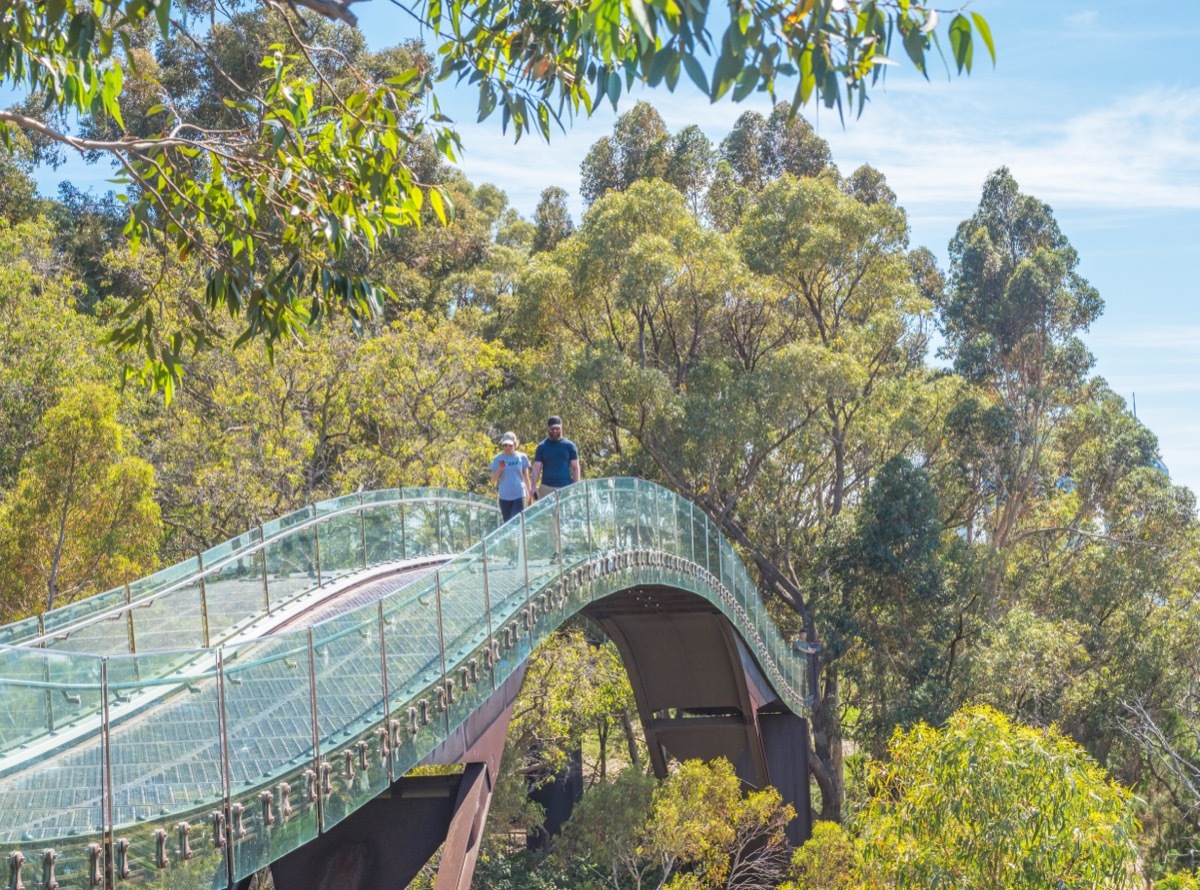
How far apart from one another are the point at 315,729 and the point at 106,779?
6.87ft

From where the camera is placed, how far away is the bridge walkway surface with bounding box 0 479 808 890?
6.55 meters

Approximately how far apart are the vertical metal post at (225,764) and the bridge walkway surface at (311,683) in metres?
0.01

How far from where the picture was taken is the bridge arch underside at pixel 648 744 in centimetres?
1121

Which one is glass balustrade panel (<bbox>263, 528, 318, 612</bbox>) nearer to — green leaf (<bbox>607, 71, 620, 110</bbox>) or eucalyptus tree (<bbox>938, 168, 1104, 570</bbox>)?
green leaf (<bbox>607, 71, 620, 110</bbox>)

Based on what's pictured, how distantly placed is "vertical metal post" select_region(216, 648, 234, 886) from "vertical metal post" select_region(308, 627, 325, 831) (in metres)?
0.82

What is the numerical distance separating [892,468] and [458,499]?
12.4 m

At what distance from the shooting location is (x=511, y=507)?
14164 mm

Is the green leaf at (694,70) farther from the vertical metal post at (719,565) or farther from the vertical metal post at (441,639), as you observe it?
the vertical metal post at (719,565)

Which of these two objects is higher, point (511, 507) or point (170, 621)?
point (511, 507)

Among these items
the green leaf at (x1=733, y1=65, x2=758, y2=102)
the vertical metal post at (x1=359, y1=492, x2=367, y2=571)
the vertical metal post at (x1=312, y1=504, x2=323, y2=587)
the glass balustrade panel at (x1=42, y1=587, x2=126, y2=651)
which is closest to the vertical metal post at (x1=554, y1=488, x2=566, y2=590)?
the vertical metal post at (x1=359, y1=492, x2=367, y2=571)

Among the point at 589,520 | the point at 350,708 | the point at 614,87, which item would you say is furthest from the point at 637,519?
the point at 614,87

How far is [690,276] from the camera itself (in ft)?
88.7

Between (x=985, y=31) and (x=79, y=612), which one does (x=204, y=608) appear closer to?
(x=79, y=612)

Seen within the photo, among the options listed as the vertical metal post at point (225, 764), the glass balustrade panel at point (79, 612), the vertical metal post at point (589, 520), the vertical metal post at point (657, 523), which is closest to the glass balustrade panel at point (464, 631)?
the glass balustrade panel at point (79, 612)
